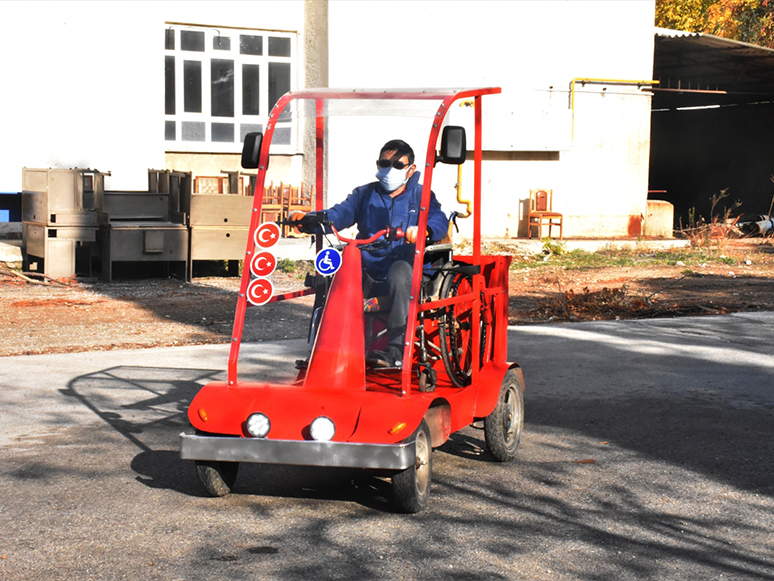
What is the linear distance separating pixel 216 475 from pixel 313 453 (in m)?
0.68

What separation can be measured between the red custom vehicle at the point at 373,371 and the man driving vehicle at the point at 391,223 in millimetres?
75

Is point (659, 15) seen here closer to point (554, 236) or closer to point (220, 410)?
point (554, 236)

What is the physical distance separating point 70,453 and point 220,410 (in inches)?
60.7

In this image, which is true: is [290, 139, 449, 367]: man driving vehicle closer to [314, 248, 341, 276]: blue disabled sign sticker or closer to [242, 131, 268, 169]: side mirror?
[314, 248, 341, 276]: blue disabled sign sticker

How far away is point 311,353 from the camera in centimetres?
501

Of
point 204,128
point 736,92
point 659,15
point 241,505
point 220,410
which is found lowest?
point 241,505

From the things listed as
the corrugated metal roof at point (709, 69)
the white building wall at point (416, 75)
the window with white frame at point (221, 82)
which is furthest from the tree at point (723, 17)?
the window with white frame at point (221, 82)

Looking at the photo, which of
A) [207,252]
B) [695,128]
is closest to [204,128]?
[207,252]

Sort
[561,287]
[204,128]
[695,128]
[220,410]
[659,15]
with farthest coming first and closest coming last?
1. [659,15]
2. [695,128]
3. [204,128]
4. [561,287]
5. [220,410]

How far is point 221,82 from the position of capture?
2027cm

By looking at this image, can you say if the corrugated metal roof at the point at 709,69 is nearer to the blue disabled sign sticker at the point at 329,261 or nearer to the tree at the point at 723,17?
the tree at the point at 723,17

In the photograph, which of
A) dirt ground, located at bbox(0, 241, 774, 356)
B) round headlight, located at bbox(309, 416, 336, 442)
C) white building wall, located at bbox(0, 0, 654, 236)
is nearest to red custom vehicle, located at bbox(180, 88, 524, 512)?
round headlight, located at bbox(309, 416, 336, 442)

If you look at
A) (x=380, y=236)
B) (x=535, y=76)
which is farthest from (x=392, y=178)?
(x=535, y=76)

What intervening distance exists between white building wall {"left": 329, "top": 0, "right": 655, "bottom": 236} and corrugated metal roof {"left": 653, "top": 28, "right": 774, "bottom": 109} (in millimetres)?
2178
